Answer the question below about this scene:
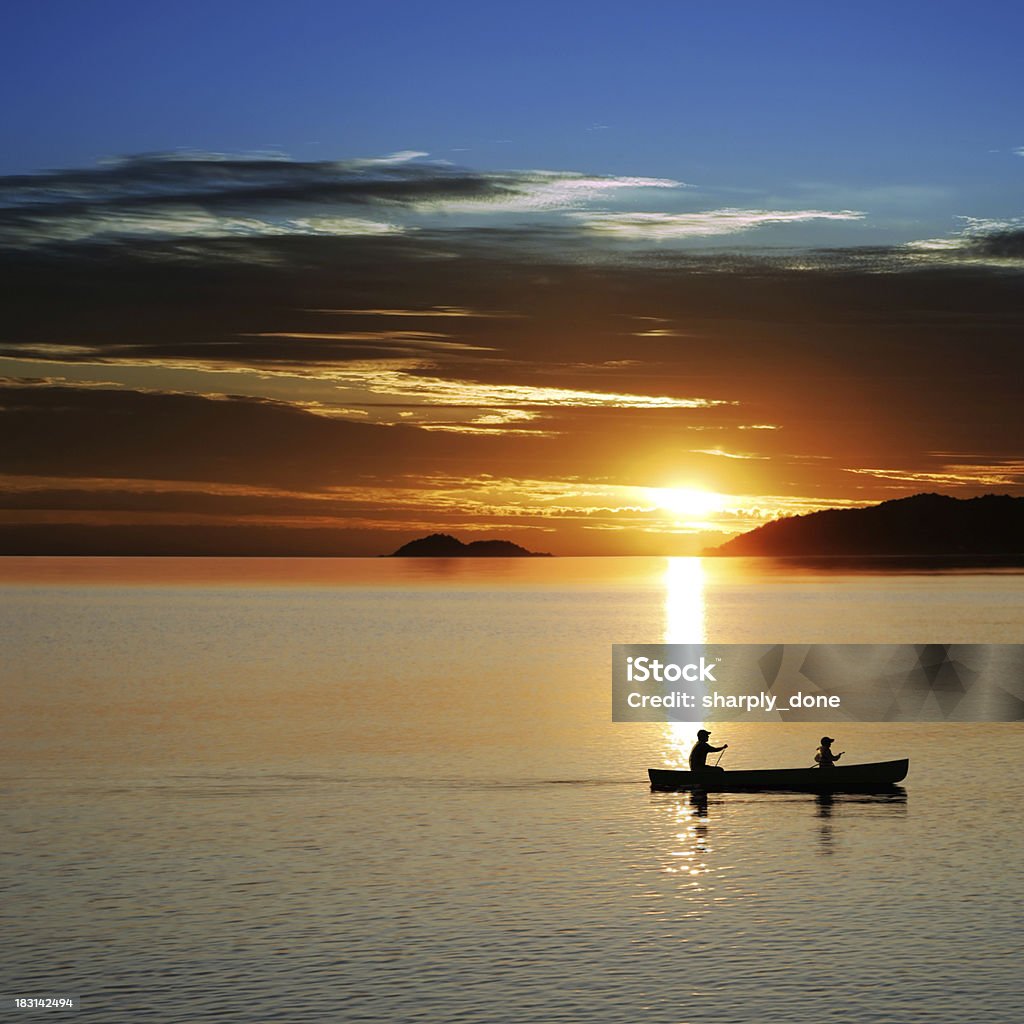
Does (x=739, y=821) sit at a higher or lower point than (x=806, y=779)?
lower

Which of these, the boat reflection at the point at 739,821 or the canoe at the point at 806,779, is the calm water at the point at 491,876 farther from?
the canoe at the point at 806,779

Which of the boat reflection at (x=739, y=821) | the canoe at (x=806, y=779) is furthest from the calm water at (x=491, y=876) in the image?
the canoe at (x=806, y=779)

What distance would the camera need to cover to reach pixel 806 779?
207ft

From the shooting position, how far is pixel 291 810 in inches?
2329

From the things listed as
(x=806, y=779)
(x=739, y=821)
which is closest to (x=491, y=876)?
(x=739, y=821)

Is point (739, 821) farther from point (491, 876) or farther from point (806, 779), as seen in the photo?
point (491, 876)

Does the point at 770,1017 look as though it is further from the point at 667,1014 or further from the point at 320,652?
the point at 320,652

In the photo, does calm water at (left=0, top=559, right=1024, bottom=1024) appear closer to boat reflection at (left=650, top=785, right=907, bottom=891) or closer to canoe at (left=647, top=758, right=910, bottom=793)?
boat reflection at (left=650, top=785, right=907, bottom=891)

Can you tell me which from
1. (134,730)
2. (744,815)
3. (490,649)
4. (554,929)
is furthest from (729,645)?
(554,929)

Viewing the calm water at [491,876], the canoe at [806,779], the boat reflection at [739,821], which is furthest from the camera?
the canoe at [806,779]

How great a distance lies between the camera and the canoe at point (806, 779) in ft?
206

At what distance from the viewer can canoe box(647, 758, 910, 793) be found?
206 feet

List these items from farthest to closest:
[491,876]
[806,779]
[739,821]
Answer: [806,779], [739,821], [491,876]

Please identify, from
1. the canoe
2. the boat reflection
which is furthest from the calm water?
the canoe
